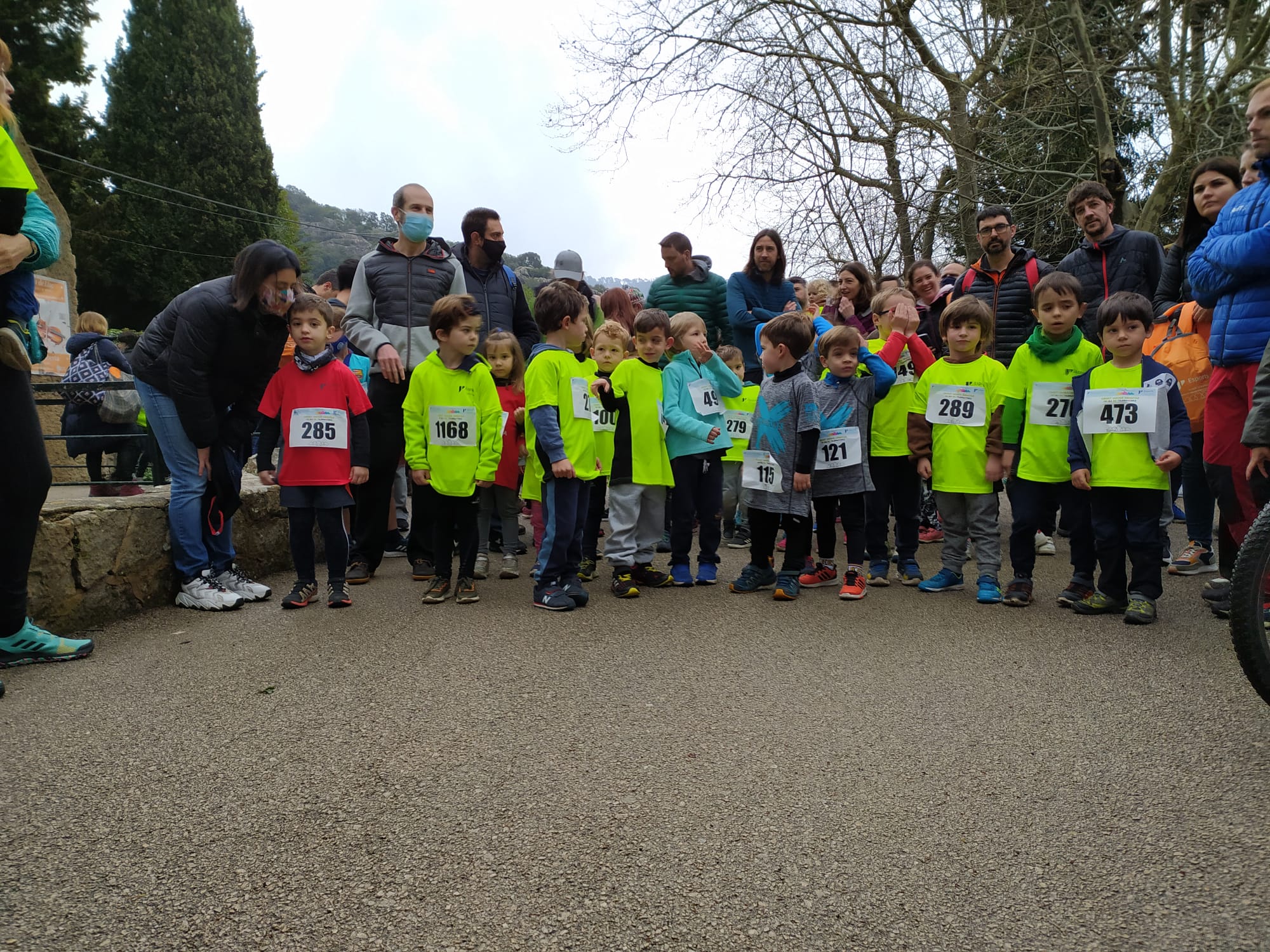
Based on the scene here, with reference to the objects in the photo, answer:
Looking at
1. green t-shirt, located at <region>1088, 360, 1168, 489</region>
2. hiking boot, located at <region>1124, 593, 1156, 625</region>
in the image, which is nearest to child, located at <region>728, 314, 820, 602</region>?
green t-shirt, located at <region>1088, 360, 1168, 489</region>

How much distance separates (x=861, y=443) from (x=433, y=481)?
2.57 m

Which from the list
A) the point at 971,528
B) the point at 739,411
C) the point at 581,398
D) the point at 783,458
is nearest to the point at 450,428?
the point at 581,398

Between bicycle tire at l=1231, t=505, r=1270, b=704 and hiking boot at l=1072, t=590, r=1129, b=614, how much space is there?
1848mm

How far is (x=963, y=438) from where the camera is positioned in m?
5.40

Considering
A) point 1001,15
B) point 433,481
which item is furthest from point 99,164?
point 433,481

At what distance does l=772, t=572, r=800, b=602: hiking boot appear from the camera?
207 inches

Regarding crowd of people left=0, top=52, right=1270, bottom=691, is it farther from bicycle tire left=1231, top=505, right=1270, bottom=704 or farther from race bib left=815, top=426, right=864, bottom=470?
bicycle tire left=1231, top=505, right=1270, bottom=704

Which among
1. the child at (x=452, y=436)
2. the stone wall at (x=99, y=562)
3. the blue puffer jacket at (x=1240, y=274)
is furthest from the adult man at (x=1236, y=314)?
the stone wall at (x=99, y=562)

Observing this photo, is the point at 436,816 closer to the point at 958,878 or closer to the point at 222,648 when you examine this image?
the point at 958,878

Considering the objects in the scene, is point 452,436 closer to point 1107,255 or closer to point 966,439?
point 966,439

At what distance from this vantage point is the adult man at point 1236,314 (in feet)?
13.4

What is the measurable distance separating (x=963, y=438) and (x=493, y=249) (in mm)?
3356

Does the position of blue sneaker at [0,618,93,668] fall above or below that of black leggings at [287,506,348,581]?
below

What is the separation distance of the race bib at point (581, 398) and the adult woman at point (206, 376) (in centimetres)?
165
